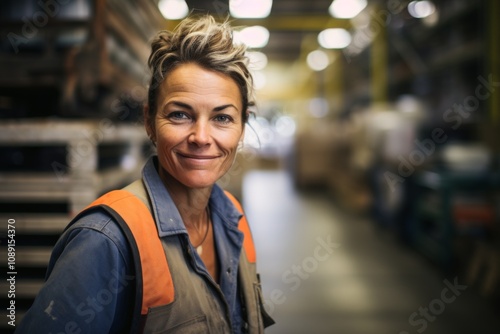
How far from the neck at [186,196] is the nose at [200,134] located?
0.22m

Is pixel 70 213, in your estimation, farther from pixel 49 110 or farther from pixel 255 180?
pixel 255 180

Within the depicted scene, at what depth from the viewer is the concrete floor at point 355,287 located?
344 cm

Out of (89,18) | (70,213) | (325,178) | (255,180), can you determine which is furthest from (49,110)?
(255,180)

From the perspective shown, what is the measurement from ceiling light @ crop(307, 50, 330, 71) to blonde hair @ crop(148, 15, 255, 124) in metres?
17.3

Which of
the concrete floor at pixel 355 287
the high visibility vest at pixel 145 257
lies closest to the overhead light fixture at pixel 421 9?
the concrete floor at pixel 355 287

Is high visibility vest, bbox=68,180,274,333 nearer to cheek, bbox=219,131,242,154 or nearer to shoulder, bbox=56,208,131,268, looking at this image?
shoulder, bbox=56,208,131,268

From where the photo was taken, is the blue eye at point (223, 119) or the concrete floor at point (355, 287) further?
the concrete floor at point (355, 287)

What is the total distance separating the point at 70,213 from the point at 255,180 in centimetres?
1167

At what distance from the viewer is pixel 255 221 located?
7461 mm

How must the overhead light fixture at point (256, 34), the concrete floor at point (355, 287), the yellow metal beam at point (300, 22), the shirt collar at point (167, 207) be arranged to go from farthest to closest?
the overhead light fixture at point (256, 34)
the yellow metal beam at point (300, 22)
the concrete floor at point (355, 287)
the shirt collar at point (167, 207)

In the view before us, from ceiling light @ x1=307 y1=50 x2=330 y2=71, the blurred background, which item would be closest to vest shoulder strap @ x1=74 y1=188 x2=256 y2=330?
the blurred background

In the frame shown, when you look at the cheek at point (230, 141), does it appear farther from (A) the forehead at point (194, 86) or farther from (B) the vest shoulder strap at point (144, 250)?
(B) the vest shoulder strap at point (144, 250)

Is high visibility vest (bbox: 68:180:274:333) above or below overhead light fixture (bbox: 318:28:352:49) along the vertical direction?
below

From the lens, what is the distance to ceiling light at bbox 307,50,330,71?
18058mm
